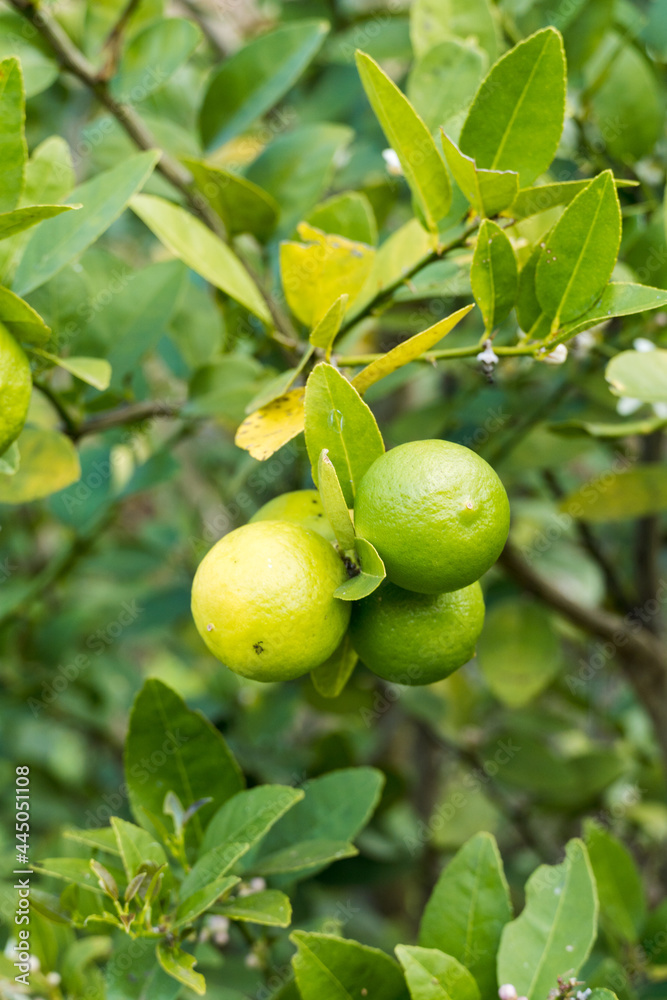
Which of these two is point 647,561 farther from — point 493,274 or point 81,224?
point 81,224

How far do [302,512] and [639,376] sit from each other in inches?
13.3

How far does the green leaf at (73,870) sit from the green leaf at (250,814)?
0.10m

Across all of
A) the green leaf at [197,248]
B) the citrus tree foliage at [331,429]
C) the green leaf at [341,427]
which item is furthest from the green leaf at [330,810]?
the green leaf at [197,248]

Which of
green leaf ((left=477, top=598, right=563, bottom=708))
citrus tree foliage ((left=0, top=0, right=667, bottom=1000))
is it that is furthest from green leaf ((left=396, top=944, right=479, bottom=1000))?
green leaf ((left=477, top=598, right=563, bottom=708))

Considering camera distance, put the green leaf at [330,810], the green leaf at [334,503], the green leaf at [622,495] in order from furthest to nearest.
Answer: the green leaf at [622,495]
the green leaf at [330,810]
the green leaf at [334,503]

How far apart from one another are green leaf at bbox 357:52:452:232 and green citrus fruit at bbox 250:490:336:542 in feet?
0.89

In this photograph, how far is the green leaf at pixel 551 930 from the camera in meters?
0.73

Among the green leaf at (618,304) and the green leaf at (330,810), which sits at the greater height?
the green leaf at (618,304)

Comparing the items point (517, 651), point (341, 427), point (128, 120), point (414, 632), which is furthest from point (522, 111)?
point (517, 651)

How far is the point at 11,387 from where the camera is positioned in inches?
26.2

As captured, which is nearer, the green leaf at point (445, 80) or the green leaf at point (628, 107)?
the green leaf at point (445, 80)

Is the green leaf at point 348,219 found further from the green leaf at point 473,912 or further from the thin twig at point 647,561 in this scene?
the thin twig at point 647,561

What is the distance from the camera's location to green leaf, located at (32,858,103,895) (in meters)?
0.74

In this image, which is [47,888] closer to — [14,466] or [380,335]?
[14,466]
